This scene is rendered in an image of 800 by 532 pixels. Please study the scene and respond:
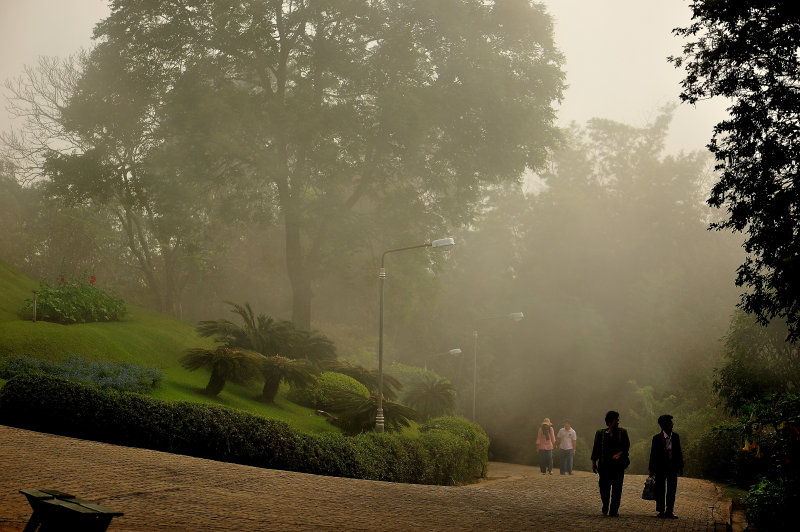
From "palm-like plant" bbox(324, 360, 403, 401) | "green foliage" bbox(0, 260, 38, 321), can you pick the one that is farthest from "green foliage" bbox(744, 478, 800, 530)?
"green foliage" bbox(0, 260, 38, 321)

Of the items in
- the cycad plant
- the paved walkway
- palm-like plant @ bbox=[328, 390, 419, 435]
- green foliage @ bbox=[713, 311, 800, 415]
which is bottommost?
the paved walkway

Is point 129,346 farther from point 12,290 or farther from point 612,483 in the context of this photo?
point 612,483

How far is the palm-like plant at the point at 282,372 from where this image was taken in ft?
76.6

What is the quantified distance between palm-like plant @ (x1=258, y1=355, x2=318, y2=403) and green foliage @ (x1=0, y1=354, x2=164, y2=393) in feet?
12.0

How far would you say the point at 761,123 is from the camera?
548 inches

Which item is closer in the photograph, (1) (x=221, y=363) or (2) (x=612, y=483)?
(2) (x=612, y=483)

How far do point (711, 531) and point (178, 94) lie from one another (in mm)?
28480

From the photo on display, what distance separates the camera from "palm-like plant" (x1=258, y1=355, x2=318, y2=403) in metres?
23.3

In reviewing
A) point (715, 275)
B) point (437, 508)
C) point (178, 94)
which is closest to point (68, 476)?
point (437, 508)

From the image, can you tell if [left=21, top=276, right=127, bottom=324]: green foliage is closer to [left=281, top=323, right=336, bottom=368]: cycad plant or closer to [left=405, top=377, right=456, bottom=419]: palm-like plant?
[left=281, top=323, right=336, bottom=368]: cycad plant

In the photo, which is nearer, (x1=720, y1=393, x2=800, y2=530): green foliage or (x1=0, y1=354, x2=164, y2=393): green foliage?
(x1=720, y1=393, x2=800, y2=530): green foliage

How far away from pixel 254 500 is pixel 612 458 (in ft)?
18.6

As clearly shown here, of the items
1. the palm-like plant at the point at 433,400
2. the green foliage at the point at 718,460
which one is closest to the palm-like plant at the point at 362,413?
the palm-like plant at the point at 433,400

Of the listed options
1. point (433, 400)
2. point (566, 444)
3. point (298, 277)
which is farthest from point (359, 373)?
point (298, 277)
